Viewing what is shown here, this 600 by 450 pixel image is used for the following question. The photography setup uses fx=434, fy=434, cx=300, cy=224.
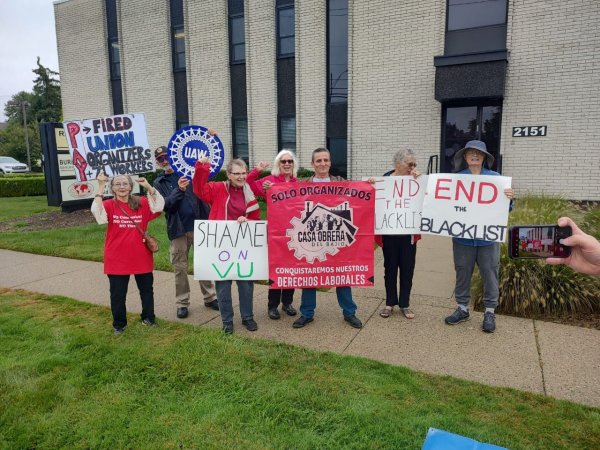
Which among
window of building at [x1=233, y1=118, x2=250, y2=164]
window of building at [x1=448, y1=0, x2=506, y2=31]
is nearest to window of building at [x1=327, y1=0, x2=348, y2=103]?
window of building at [x1=448, y1=0, x2=506, y2=31]

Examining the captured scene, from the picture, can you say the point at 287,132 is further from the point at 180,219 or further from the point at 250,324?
the point at 250,324

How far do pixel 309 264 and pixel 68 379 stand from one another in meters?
2.44

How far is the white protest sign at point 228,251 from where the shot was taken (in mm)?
4613

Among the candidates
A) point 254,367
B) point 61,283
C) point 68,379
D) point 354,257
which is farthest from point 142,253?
point 61,283

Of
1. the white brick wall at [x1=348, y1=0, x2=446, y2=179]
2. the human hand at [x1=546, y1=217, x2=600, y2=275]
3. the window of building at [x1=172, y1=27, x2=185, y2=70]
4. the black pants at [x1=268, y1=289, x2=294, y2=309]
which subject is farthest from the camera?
the window of building at [x1=172, y1=27, x2=185, y2=70]

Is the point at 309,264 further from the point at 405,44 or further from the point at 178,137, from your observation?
the point at 405,44

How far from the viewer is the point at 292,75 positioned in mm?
14008

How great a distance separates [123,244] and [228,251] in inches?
41.8

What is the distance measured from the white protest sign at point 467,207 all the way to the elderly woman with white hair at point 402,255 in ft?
0.80

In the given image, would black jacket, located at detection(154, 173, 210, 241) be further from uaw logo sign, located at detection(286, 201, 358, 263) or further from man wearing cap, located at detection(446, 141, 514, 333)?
man wearing cap, located at detection(446, 141, 514, 333)

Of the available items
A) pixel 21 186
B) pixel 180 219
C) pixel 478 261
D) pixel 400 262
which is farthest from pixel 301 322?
pixel 21 186

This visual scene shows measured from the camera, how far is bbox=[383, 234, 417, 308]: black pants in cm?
482

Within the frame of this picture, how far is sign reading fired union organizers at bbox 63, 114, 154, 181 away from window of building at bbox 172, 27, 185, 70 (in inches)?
389

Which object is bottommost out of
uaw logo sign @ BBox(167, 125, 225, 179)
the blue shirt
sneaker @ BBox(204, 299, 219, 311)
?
sneaker @ BBox(204, 299, 219, 311)
